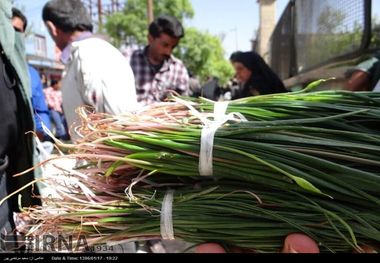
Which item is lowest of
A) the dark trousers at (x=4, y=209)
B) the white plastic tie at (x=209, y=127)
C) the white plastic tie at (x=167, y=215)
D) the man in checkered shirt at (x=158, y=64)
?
the dark trousers at (x=4, y=209)

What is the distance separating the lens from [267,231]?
1.00 metres

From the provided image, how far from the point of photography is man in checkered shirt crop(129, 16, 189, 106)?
3312 millimetres

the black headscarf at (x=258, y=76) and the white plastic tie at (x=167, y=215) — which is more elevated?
the black headscarf at (x=258, y=76)

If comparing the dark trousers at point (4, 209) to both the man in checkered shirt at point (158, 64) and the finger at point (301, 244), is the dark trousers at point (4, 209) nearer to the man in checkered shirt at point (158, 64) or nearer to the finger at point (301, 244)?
the finger at point (301, 244)

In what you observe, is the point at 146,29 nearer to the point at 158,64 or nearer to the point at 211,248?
the point at 158,64

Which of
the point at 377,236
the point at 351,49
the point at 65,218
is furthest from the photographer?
the point at 351,49

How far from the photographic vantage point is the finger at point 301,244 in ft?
3.17

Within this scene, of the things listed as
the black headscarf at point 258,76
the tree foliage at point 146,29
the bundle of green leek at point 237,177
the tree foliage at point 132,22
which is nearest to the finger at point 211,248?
the bundle of green leek at point 237,177

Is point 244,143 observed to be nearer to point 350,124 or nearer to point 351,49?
point 350,124

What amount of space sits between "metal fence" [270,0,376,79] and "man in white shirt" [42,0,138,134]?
192 cm

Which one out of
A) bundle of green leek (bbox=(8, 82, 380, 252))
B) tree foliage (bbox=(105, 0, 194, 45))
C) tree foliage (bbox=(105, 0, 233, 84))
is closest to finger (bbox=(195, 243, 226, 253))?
bundle of green leek (bbox=(8, 82, 380, 252))

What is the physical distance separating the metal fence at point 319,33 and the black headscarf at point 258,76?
68 cm

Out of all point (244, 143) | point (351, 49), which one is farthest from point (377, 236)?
point (351, 49)
